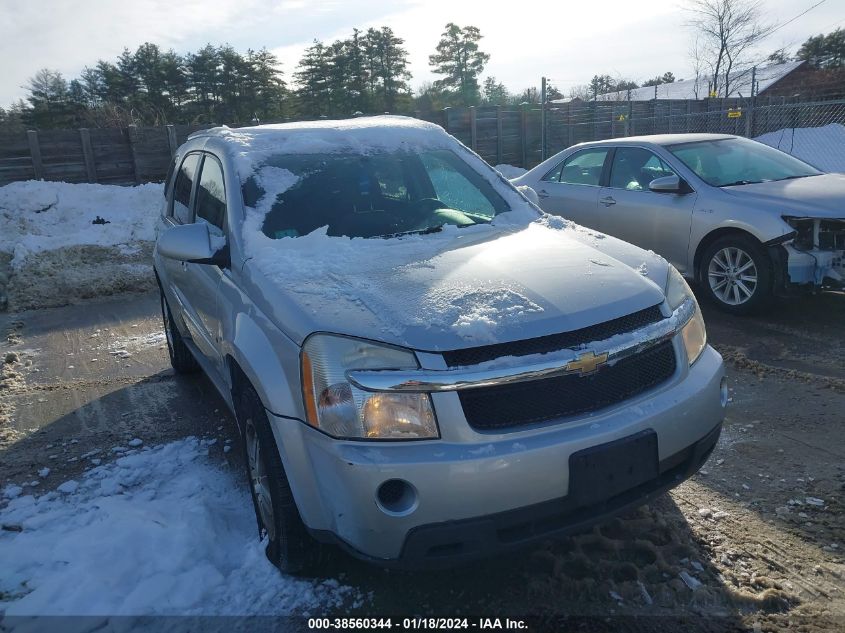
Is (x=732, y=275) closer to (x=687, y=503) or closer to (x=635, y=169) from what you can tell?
(x=635, y=169)

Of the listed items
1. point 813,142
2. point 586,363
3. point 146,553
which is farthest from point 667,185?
point 813,142

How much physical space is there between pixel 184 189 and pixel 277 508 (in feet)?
9.16

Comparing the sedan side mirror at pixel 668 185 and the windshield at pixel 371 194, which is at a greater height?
→ the windshield at pixel 371 194

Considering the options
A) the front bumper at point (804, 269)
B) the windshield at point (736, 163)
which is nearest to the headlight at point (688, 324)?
the front bumper at point (804, 269)

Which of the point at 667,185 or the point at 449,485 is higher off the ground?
the point at 667,185

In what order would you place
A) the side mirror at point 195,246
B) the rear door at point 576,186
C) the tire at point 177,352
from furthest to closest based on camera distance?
the rear door at point 576,186 → the tire at point 177,352 → the side mirror at point 195,246

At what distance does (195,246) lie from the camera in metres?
3.06

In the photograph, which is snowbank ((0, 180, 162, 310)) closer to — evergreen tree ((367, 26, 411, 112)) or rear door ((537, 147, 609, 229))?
rear door ((537, 147, 609, 229))

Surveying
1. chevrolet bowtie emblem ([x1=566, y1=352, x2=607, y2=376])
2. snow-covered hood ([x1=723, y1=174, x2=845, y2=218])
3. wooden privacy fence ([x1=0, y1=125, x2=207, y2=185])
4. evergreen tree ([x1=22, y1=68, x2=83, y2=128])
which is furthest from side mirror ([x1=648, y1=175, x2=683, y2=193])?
evergreen tree ([x1=22, y1=68, x2=83, y2=128])

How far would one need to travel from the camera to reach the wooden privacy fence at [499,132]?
51.8 feet

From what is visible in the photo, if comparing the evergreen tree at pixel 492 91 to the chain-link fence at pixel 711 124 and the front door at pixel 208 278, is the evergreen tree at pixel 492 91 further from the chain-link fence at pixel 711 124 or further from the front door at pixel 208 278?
the front door at pixel 208 278

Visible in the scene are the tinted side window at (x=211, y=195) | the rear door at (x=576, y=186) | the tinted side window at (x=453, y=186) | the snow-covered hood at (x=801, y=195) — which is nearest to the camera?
the tinted side window at (x=211, y=195)

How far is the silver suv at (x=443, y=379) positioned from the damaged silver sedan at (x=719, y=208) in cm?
314

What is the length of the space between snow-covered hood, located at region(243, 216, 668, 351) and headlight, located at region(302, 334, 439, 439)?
51mm
